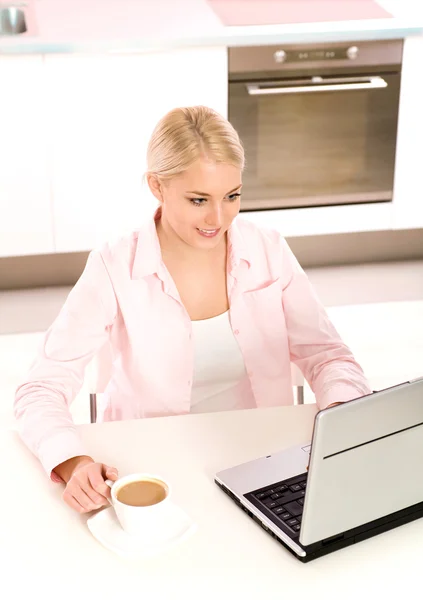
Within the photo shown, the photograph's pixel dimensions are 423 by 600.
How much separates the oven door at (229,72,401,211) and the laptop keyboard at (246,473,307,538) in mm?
2206

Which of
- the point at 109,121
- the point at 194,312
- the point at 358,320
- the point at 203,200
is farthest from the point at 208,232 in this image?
the point at 358,320

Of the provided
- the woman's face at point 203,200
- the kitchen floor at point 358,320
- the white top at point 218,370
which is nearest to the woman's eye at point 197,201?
the woman's face at point 203,200

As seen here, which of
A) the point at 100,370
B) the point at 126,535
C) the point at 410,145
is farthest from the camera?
the point at 410,145

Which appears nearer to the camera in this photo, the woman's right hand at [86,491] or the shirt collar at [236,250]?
the woman's right hand at [86,491]

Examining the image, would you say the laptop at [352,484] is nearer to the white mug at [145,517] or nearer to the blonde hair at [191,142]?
the white mug at [145,517]

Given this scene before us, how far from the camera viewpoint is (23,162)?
3.29 metres

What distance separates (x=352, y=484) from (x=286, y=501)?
183 mm

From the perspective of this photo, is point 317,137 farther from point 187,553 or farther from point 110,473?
point 187,553

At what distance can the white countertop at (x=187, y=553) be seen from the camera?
116cm

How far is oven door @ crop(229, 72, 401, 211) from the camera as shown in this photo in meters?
3.37

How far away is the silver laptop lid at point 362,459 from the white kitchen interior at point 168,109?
1731 millimetres

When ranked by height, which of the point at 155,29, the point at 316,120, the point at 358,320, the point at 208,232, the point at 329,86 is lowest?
the point at 358,320

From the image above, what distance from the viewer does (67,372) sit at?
164cm

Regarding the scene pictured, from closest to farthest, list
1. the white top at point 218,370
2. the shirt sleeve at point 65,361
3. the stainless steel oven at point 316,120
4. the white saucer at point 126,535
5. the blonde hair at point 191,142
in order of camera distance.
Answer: the white saucer at point 126,535 → the shirt sleeve at point 65,361 → the blonde hair at point 191,142 → the white top at point 218,370 → the stainless steel oven at point 316,120
